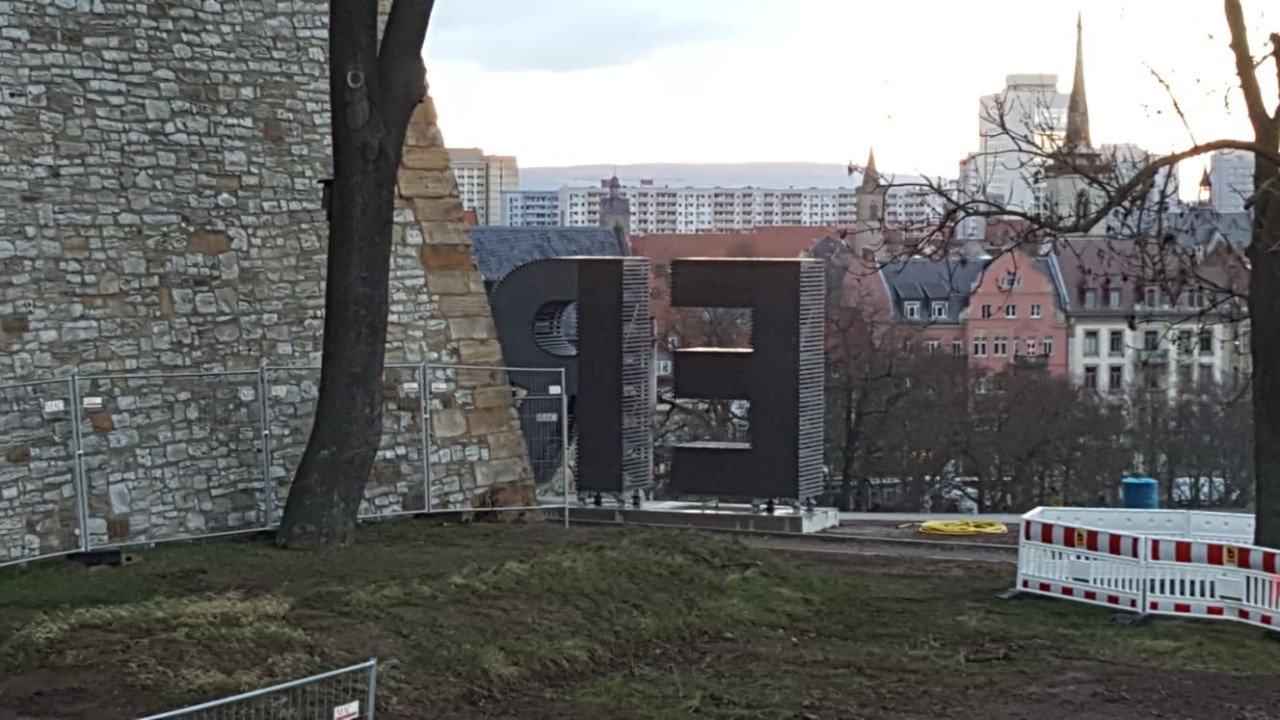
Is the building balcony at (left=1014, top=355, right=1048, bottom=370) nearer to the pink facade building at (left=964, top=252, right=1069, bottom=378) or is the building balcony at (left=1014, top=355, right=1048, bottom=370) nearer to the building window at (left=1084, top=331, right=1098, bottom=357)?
the pink facade building at (left=964, top=252, right=1069, bottom=378)

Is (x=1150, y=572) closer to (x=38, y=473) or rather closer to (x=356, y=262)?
(x=356, y=262)

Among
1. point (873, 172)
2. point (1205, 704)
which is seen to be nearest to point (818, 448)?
point (873, 172)

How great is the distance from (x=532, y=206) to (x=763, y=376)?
155 m

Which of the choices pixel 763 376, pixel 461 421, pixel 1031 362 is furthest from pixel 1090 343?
pixel 461 421

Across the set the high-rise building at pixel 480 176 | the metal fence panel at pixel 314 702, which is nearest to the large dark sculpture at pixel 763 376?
the metal fence panel at pixel 314 702

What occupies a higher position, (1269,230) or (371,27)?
(371,27)

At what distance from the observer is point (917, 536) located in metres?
19.0

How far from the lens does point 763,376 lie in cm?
1909

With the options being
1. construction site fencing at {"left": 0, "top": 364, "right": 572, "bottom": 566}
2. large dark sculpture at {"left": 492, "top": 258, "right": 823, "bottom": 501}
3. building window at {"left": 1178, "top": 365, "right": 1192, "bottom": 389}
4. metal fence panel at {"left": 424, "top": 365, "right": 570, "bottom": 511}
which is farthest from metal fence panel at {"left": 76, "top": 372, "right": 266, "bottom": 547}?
building window at {"left": 1178, "top": 365, "right": 1192, "bottom": 389}

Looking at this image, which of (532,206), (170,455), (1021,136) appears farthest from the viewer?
(532,206)

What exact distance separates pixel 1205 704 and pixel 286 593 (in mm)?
6128

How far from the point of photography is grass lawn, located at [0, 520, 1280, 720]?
356 inches

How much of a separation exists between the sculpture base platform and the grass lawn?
18.4 ft

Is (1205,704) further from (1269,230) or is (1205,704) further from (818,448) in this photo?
(818,448)
